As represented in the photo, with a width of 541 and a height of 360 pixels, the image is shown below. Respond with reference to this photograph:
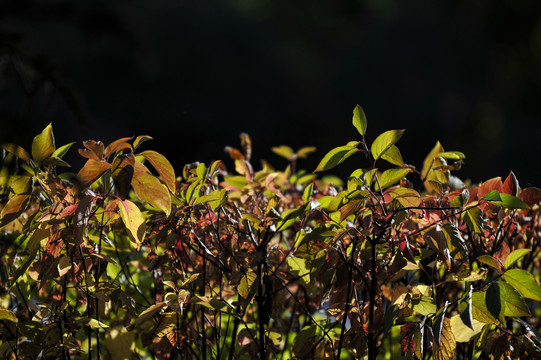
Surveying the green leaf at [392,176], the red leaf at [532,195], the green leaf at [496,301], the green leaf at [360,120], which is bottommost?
the green leaf at [496,301]

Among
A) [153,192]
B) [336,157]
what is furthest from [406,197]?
[153,192]

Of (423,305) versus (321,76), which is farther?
(321,76)

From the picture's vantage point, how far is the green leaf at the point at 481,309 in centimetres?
104

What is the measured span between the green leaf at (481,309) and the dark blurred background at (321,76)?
5.04m

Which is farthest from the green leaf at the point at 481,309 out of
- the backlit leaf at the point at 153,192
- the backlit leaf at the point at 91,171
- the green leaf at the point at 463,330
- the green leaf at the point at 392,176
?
the backlit leaf at the point at 91,171

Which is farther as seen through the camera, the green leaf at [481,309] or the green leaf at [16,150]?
the green leaf at [16,150]

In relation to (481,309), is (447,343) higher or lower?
lower

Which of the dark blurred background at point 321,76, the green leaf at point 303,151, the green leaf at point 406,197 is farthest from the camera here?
the dark blurred background at point 321,76

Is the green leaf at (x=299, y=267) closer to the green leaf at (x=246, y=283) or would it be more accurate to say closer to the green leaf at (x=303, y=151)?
the green leaf at (x=246, y=283)

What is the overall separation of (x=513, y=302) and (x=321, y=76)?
8.48 metres

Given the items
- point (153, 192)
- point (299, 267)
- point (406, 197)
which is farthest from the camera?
point (299, 267)

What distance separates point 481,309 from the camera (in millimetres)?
1051

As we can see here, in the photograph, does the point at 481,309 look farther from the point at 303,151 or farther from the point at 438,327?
the point at 303,151

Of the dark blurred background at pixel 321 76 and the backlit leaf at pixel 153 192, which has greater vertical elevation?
the backlit leaf at pixel 153 192
